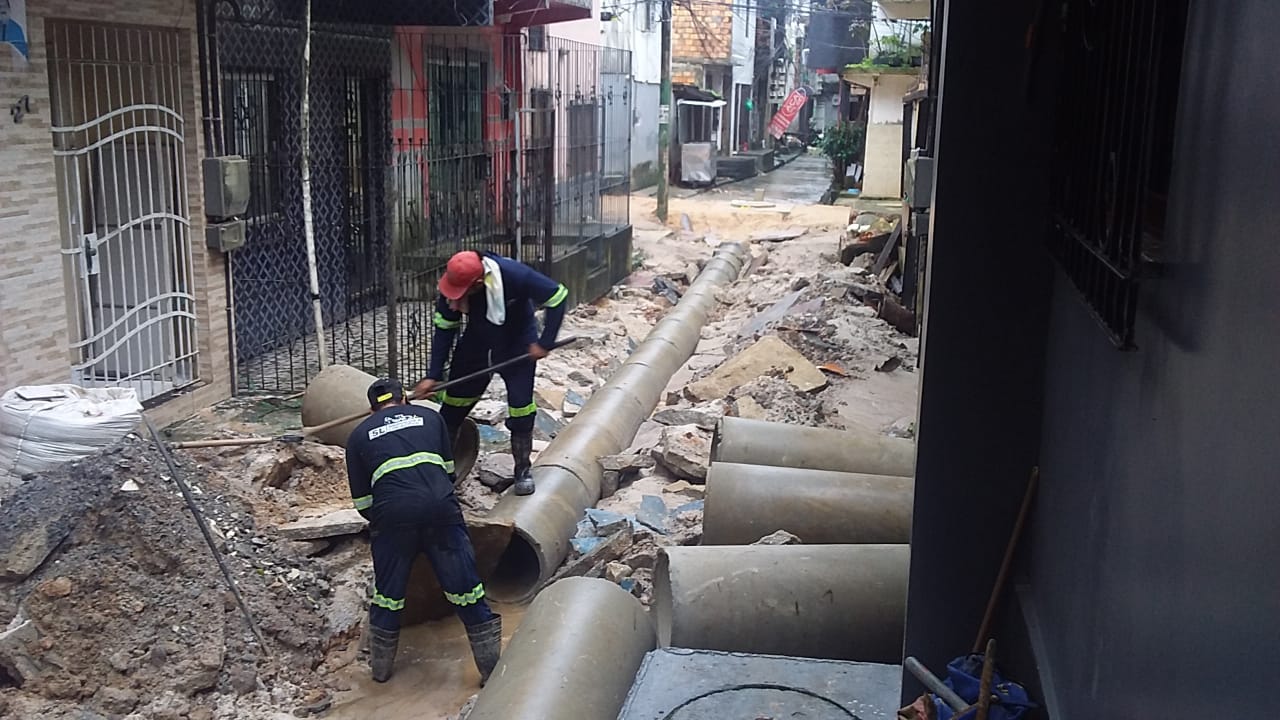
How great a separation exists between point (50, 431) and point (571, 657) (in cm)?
374

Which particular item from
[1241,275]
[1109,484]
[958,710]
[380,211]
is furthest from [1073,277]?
[380,211]

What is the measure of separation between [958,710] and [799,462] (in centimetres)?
332

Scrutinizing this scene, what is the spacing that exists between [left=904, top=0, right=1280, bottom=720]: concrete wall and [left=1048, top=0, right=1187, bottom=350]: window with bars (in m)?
0.06

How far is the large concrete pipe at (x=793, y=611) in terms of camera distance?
4793 mm

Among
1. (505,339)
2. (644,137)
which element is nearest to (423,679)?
(505,339)

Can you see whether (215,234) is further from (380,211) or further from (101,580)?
(101,580)

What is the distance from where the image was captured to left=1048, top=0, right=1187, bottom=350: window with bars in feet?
7.20

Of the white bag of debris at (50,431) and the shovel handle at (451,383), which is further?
the shovel handle at (451,383)

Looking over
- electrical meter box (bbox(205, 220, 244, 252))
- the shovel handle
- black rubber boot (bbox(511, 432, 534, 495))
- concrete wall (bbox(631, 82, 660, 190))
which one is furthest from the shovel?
concrete wall (bbox(631, 82, 660, 190))

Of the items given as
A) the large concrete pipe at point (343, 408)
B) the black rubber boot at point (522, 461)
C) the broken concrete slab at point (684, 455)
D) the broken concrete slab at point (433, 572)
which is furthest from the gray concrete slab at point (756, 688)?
the large concrete pipe at point (343, 408)

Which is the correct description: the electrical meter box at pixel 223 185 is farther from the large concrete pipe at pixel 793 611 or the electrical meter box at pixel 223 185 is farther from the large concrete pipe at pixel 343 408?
the large concrete pipe at pixel 793 611

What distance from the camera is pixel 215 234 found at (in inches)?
359

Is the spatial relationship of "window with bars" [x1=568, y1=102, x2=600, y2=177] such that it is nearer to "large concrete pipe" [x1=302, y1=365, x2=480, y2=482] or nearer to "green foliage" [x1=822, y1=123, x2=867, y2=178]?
"large concrete pipe" [x1=302, y1=365, x2=480, y2=482]

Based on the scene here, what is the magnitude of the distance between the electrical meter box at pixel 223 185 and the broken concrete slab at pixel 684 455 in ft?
12.8
